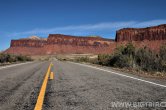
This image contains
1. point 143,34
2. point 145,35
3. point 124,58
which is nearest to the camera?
point 124,58

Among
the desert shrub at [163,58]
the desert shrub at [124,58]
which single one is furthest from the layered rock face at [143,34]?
the desert shrub at [163,58]

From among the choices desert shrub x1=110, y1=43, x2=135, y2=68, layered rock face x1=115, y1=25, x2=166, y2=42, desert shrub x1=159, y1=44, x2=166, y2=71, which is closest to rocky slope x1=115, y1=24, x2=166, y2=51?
layered rock face x1=115, y1=25, x2=166, y2=42

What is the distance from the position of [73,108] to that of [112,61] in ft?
67.6

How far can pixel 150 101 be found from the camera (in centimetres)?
487

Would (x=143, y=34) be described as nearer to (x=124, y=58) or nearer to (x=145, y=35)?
(x=145, y=35)

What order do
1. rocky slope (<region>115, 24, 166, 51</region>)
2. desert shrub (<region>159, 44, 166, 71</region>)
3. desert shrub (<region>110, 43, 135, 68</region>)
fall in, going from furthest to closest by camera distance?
rocky slope (<region>115, 24, 166, 51</region>)
desert shrub (<region>110, 43, 135, 68</region>)
desert shrub (<region>159, 44, 166, 71</region>)

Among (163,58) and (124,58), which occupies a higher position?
(163,58)

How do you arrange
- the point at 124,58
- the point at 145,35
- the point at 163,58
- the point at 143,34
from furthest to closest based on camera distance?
the point at 143,34 → the point at 145,35 → the point at 124,58 → the point at 163,58

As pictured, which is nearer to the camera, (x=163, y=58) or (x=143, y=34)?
(x=163, y=58)

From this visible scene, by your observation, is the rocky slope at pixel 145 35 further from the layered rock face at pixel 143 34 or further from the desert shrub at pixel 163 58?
the desert shrub at pixel 163 58

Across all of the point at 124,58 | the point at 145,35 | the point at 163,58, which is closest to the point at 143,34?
the point at 145,35

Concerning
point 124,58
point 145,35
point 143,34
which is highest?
point 143,34

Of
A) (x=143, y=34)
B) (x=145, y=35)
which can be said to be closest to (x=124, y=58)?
(x=145, y=35)

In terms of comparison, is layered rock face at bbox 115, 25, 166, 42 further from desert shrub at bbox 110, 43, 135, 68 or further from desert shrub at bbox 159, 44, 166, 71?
desert shrub at bbox 159, 44, 166, 71
